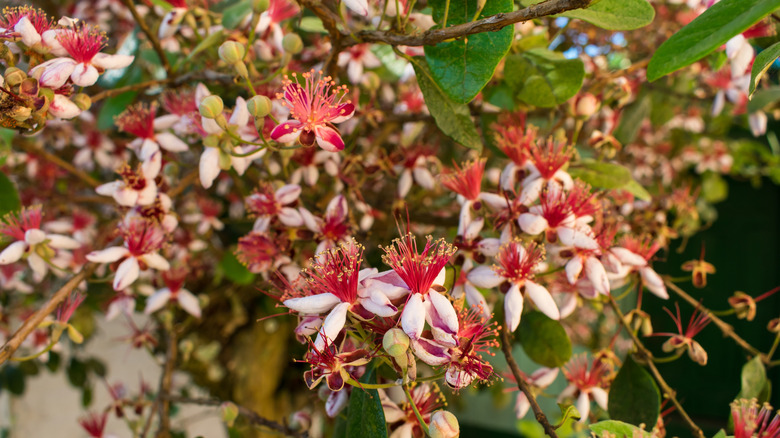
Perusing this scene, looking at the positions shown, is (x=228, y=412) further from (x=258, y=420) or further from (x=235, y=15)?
(x=235, y=15)

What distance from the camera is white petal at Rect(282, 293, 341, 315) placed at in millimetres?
464

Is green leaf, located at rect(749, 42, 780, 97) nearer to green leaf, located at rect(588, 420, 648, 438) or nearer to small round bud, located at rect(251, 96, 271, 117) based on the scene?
green leaf, located at rect(588, 420, 648, 438)

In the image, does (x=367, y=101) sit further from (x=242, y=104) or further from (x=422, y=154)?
(x=242, y=104)

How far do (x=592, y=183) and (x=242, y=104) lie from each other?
18.7 inches

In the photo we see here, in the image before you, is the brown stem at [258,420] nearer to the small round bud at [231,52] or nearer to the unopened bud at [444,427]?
the unopened bud at [444,427]

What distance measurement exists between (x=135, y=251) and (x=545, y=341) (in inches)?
22.6

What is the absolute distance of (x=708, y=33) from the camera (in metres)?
0.40

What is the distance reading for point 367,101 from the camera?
89cm

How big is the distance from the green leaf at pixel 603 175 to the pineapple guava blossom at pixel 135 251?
59 centimetres

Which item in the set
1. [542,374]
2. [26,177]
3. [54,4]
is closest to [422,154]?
[542,374]

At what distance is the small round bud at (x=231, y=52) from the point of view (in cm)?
57

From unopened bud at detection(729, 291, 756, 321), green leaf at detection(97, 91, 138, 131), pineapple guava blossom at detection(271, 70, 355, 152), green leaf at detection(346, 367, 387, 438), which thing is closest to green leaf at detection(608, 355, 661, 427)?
unopened bud at detection(729, 291, 756, 321)

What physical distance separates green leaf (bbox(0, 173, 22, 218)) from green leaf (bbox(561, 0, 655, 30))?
2.66 ft

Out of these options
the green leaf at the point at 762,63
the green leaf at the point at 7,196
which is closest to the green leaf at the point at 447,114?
the green leaf at the point at 762,63
